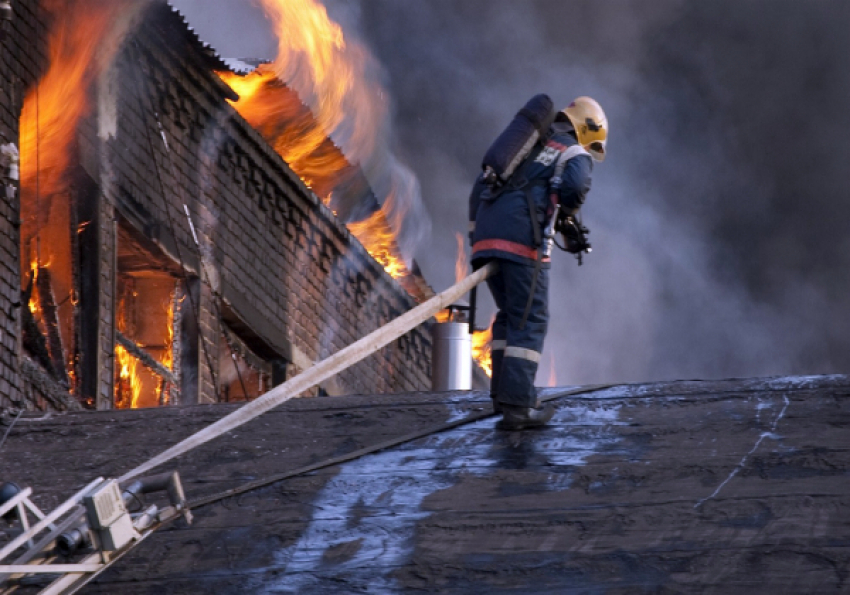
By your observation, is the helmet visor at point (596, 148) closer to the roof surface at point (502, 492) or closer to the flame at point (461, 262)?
the roof surface at point (502, 492)

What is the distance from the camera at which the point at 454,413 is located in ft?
23.3

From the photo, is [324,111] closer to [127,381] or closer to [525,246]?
[127,381]

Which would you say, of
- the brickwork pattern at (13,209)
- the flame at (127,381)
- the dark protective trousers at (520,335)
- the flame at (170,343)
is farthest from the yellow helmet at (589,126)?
the flame at (170,343)

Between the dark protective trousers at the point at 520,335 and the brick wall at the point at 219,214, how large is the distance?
16.6 feet

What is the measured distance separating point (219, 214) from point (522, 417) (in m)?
7.11

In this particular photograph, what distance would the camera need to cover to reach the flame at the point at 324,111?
1426 cm

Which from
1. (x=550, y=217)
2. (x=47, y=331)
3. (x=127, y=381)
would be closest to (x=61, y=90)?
(x=47, y=331)

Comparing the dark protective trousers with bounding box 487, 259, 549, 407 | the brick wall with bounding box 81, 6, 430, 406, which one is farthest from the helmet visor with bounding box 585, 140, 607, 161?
the brick wall with bounding box 81, 6, 430, 406

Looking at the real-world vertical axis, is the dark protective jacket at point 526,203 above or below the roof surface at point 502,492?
above

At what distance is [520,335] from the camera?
6.68 metres

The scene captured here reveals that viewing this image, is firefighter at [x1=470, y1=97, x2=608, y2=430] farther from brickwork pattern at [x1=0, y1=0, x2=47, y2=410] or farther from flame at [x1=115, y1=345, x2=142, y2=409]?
flame at [x1=115, y1=345, x2=142, y2=409]

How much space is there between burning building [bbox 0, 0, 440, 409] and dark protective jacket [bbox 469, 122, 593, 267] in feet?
13.7

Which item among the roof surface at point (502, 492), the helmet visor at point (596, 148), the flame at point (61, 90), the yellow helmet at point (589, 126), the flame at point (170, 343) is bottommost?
the roof surface at point (502, 492)

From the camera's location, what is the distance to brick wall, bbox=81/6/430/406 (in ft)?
38.0
